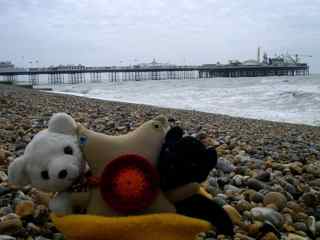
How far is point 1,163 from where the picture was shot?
2.28 meters

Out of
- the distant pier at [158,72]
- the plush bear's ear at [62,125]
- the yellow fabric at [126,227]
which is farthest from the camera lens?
the distant pier at [158,72]

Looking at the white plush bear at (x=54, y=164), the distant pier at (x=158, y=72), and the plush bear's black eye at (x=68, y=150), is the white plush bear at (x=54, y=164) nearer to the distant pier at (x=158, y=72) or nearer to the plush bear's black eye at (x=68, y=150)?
the plush bear's black eye at (x=68, y=150)

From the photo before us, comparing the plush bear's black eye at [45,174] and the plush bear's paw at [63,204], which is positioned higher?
the plush bear's black eye at [45,174]

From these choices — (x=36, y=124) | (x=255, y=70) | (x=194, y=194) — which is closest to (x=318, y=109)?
(x=36, y=124)

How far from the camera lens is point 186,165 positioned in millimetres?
1125

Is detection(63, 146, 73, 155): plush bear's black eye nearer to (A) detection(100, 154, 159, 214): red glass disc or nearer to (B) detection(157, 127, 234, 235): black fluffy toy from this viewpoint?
(A) detection(100, 154, 159, 214): red glass disc

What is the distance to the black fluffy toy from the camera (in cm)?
112

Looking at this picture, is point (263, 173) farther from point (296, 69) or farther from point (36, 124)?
point (296, 69)

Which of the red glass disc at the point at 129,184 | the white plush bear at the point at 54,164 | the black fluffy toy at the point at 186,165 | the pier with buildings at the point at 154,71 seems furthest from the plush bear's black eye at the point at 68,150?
the pier with buildings at the point at 154,71

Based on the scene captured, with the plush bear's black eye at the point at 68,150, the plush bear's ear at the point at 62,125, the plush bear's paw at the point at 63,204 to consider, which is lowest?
the plush bear's paw at the point at 63,204

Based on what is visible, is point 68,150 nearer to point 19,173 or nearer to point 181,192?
point 19,173

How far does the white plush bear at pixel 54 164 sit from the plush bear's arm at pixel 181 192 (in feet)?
0.89

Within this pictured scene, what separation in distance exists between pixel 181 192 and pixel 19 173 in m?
0.47

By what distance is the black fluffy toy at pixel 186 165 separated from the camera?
44.3 inches
